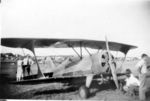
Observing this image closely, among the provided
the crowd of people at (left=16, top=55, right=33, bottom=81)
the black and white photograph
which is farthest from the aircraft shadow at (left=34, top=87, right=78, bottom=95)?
the crowd of people at (left=16, top=55, right=33, bottom=81)

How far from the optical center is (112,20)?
10.2 feet

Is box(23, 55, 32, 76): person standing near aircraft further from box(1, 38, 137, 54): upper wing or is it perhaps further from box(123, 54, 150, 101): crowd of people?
box(123, 54, 150, 101): crowd of people

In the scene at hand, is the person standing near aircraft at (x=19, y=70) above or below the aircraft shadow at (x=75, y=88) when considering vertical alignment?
above

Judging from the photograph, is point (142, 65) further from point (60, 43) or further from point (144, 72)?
point (60, 43)

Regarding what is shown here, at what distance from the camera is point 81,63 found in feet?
10.1

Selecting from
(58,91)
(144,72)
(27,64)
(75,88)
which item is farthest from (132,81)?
(27,64)

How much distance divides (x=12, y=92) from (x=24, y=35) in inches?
23.8

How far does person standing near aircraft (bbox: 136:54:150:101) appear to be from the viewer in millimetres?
3016

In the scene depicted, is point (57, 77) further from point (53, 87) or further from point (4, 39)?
point (4, 39)

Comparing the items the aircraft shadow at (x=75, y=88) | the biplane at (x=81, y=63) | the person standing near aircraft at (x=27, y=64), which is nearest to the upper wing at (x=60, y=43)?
the biplane at (x=81, y=63)

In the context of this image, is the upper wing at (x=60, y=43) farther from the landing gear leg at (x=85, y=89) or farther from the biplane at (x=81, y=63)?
the landing gear leg at (x=85, y=89)

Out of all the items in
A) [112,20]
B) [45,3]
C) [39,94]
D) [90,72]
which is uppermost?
[45,3]

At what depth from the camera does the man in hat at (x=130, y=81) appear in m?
3.03

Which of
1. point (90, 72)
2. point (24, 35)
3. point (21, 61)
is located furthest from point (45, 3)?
point (90, 72)
